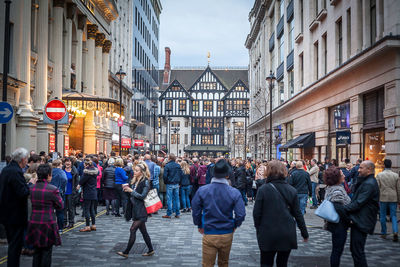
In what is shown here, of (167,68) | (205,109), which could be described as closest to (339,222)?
(205,109)

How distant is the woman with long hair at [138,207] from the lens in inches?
325

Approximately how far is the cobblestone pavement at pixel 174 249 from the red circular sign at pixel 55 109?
3.36 m

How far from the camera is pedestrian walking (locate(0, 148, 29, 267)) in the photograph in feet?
20.6

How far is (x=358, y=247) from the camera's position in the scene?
21.4 ft

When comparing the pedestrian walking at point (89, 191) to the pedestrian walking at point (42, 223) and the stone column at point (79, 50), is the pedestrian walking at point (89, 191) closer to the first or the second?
the pedestrian walking at point (42, 223)

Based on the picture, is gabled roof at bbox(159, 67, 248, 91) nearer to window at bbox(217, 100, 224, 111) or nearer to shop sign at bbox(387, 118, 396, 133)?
window at bbox(217, 100, 224, 111)

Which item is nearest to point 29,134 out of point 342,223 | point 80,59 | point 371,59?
point 80,59

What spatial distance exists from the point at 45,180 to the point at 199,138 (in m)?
83.0

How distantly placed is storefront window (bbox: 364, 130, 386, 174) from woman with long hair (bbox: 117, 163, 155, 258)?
11433 millimetres

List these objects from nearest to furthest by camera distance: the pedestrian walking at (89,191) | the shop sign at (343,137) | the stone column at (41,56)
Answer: the pedestrian walking at (89,191), the shop sign at (343,137), the stone column at (41,56)

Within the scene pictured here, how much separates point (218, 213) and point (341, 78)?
1723 cm

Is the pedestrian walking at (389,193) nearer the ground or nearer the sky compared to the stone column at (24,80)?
nearer the ground

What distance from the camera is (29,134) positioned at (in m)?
20.3

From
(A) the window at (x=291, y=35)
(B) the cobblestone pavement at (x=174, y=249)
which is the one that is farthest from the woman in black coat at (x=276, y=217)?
(A) the window at (x=291, y=35)
